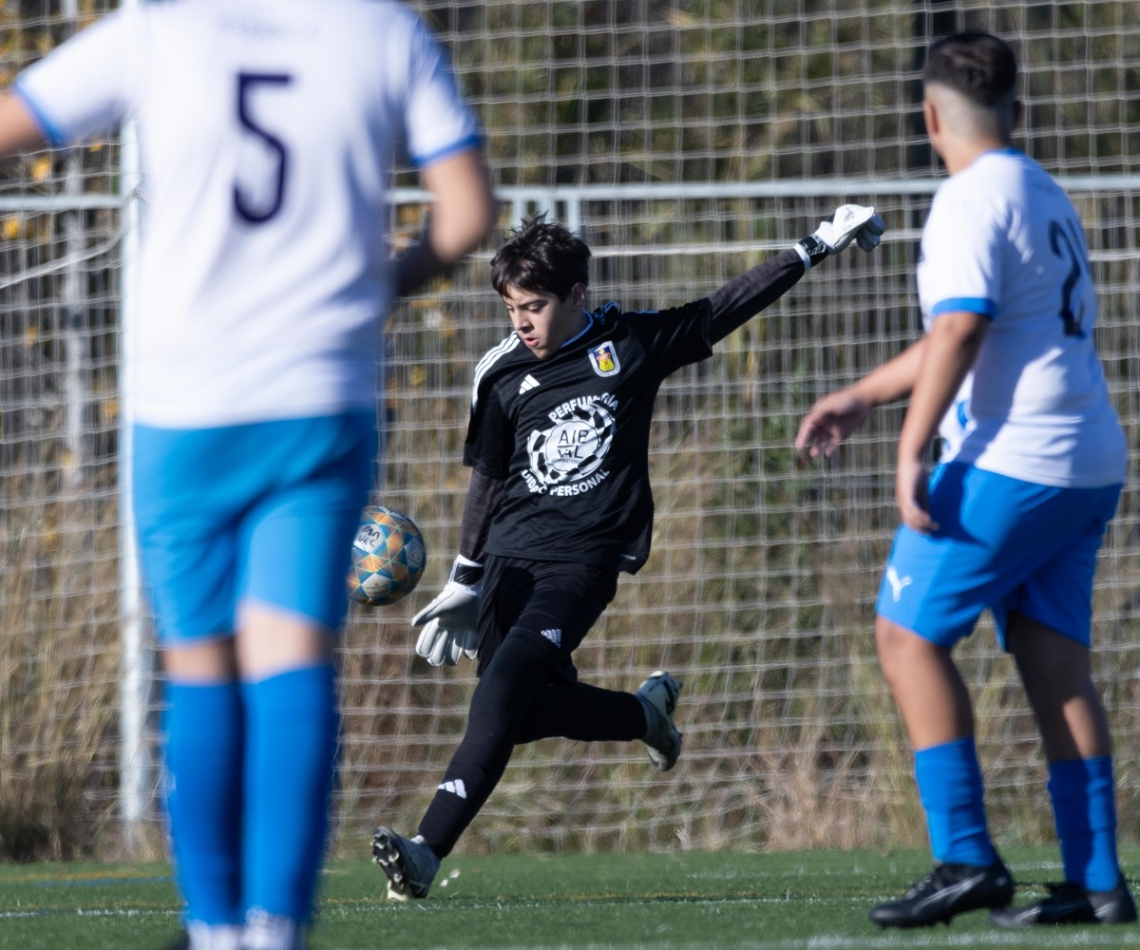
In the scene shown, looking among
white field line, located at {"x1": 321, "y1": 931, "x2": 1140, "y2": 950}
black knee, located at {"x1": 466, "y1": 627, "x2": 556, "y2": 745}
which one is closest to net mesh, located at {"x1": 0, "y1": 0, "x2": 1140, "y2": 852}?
black knee, located at {"x1": 466, "y1": 627, "x2": 556, "y2": 745}

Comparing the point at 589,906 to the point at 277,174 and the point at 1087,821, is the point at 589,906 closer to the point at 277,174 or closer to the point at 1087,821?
the point at 1087,821

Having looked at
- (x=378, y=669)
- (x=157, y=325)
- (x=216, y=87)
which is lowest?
(x=378, y=669)

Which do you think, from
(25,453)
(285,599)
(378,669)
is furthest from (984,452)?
(25,453)

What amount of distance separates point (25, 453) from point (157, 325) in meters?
5.69

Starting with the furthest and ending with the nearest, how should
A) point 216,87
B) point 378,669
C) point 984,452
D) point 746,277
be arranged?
point 378,669 → point 746,277 → point 984,452 → point 216,87

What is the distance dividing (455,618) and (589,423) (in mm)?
727

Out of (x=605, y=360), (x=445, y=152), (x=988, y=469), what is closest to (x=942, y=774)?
(x=988, y=469)

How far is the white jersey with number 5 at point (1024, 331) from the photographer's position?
139 inches

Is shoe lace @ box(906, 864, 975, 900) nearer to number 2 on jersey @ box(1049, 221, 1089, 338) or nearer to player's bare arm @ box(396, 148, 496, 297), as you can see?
number 2 on jersey @ box(1049, 221, 1089, 338)

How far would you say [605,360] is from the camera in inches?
211

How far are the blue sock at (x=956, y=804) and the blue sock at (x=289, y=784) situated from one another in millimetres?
1404

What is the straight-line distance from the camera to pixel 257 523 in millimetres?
2748

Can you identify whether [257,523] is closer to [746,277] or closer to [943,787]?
[943,787]

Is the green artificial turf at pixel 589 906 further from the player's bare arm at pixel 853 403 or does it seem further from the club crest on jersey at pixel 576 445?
the club crest on jersey at pixel 576 445
